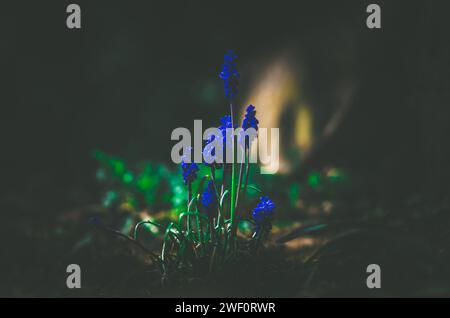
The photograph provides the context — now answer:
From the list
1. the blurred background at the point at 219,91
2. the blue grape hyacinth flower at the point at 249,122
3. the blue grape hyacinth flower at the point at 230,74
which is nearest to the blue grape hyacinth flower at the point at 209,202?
the blue grape hyacinth flower at the point at 249,122

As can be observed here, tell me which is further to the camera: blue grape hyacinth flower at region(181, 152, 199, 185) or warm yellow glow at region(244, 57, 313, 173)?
warm yellow glow at region(244, 57, 313, 173)

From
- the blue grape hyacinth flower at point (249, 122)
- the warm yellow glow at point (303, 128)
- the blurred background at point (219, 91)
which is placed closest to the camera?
Result: the blue grape hyacinth flower at point (249, 122)

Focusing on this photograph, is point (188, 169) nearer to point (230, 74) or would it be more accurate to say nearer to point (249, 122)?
point (249, 122)

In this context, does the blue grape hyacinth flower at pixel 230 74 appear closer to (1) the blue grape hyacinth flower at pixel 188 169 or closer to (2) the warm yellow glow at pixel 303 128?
(1) the blue grape hyacinth flower at pixel 188 169

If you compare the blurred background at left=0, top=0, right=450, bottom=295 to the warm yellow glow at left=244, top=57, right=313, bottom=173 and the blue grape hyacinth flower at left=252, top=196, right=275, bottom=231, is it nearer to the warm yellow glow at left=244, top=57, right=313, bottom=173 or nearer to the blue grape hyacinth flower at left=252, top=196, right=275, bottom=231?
the warm yellow glow at left=244, top=57, right=313, bottom=173

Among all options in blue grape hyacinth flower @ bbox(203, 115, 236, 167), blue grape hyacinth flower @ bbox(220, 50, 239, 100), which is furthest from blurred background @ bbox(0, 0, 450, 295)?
blue grape hyacinth flower @ bbox(220, 50, 239, 100)

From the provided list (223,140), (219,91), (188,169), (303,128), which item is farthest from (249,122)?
(219,91)

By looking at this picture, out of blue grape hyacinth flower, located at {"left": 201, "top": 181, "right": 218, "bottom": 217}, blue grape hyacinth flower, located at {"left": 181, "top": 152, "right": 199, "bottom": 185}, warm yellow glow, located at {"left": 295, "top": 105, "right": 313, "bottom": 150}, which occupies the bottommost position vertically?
blue grape hyacinth flower, located at {"left": 201, "top": 181, "right": 218, "bottom": 217}
